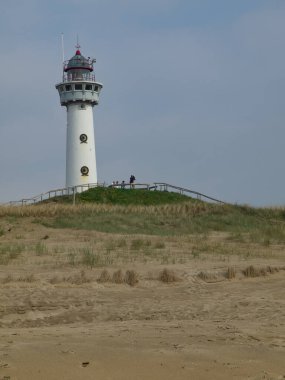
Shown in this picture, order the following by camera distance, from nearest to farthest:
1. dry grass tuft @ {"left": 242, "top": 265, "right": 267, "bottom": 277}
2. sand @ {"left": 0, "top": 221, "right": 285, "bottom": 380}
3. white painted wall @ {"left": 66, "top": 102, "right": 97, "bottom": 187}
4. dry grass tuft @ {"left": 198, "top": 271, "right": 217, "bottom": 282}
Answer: sand @ {"left": 0, "top": 221, "right": 285, "bottom": 380} → dry grass tuft @ {"left": 198, "top": 271, "right": 217, "bottom": 282} → dry grass tuft @ {"left": 242, "top": 265, "right": 267, "bottom": 277} → white painted wall @ {"left": 66, "top": 102, "right": 97, "bottom": 187}

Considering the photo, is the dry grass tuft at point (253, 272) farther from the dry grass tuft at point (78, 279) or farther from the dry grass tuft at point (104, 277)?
the dry grass tuft at point (78, 279)

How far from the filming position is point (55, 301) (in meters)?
11.3

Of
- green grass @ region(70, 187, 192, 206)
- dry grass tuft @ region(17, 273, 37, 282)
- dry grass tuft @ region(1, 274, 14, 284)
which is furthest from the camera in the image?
green grass @ region(70, 187, 192, 206)

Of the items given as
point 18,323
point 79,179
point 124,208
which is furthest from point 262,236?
point 79,179

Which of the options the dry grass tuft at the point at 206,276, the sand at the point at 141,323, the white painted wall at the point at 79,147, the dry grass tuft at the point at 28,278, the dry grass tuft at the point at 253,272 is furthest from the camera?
the white painted wall at the point at 79,147

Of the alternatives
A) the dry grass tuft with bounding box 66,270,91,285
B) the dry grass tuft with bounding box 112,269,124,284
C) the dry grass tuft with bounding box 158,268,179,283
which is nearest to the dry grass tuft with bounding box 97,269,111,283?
the dry grass tuft with bounding box 112,269,124,284

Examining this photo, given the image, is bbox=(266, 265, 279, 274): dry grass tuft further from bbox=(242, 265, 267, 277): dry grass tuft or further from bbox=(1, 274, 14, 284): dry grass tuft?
bbox=(1, 274, 14, 284): dry grass tuft

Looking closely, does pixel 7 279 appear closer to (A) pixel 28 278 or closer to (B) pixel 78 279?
(A) pixel 28 278

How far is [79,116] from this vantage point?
5028 centimetres

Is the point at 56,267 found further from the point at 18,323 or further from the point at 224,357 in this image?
the point at 224,357

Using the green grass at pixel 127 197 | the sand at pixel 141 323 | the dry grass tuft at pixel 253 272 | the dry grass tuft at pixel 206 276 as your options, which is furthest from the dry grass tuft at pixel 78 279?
the green grass at pixel 127 197

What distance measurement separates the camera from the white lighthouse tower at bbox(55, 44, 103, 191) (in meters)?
48.6

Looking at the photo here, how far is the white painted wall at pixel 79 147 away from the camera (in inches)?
1911

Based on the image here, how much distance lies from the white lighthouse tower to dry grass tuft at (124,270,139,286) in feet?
113
